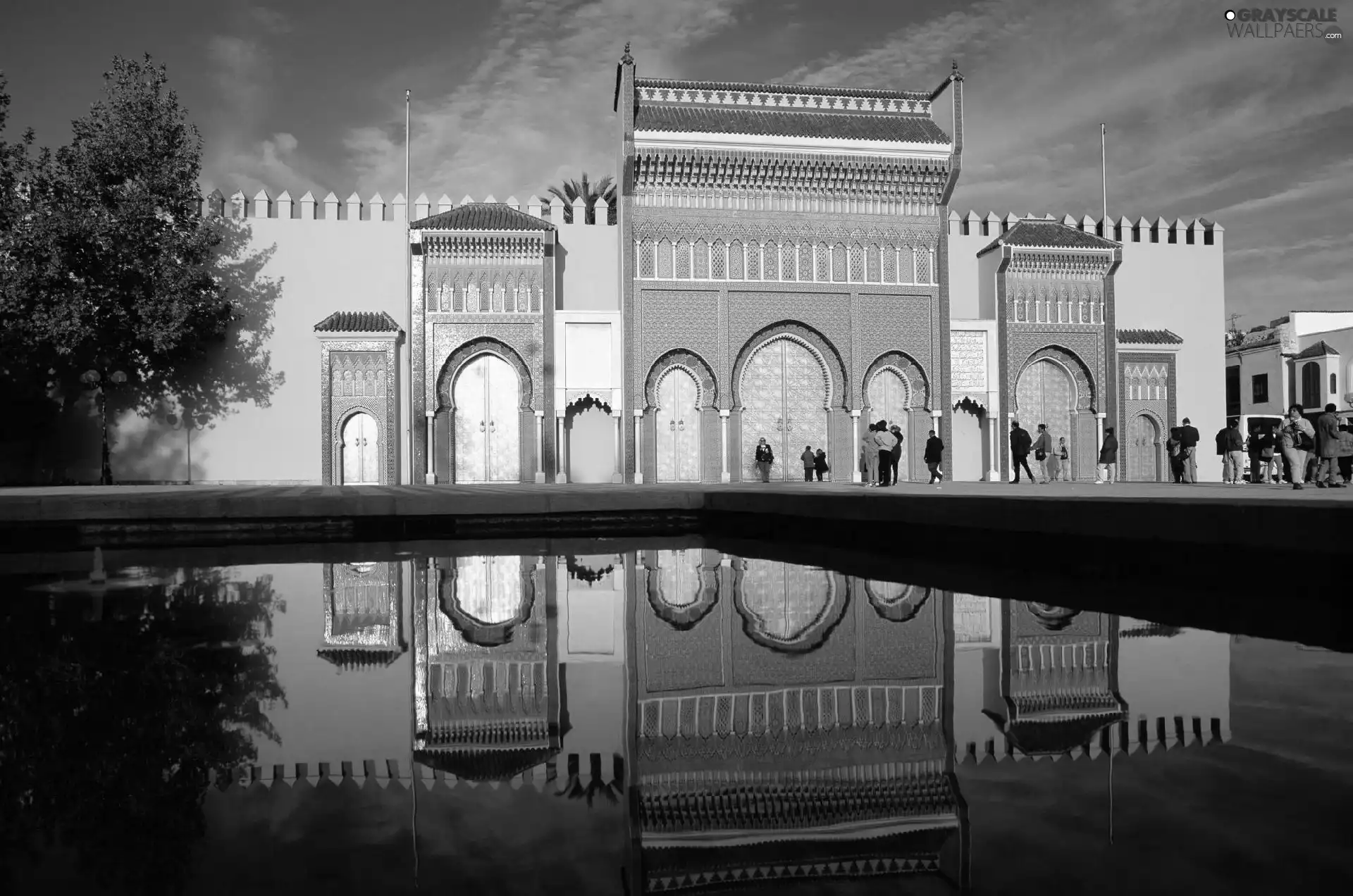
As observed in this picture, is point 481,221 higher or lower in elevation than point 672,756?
higher

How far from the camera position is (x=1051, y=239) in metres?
21.9

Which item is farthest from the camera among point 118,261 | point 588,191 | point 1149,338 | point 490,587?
point 588,191

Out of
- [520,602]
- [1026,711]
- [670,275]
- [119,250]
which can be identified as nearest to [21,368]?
[119,250]

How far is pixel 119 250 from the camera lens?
1942cm

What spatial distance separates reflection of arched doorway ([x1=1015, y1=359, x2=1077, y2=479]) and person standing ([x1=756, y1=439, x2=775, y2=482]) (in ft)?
21.2

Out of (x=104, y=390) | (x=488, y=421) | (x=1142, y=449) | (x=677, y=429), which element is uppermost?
(x=104, y=390)

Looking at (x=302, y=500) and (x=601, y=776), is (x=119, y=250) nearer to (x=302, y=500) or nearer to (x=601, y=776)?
(x=302, y=500)

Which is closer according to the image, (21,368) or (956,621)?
(956,621)

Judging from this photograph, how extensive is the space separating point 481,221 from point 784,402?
7734 millimetres

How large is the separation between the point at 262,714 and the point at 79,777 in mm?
651

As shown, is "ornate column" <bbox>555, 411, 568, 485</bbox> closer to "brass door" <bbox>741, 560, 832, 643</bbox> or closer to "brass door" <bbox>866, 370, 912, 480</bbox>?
"brass door" <bbox>866, 370, 912, 480</bbox>

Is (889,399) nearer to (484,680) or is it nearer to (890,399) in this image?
(890,399)

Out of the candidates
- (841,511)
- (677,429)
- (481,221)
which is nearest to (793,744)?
(841,511)

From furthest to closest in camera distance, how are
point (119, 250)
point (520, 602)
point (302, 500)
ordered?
point (119, 250) → point (302, 500) → point (520, 602)
